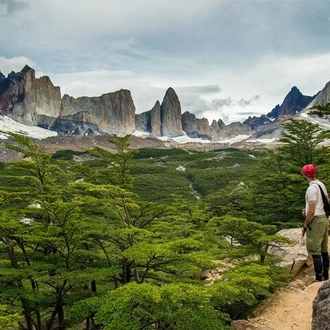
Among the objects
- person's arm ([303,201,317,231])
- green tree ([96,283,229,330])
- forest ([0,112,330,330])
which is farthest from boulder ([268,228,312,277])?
green tree ([96,283,229,330])

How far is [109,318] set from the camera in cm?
804

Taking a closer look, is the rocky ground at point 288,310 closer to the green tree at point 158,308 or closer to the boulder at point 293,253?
the boulder at point 293,253

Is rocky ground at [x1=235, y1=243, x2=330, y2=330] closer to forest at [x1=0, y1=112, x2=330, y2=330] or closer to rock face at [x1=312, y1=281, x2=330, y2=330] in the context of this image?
forest at [x1=0, y1=112, x2=330, y2=330]

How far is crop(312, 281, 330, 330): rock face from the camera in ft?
22.0

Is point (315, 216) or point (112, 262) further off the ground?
point (315, 216)

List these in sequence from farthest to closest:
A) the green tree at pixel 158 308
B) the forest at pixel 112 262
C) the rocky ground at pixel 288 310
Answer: the rocky ground at pixel 288 310, the forest at pixel 112 262, the green tree at pixel 158 308

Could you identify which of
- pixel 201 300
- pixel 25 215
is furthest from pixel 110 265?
pixel 201 300

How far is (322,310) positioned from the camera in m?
6.86

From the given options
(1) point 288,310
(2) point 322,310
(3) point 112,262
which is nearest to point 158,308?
(2) point 322,310

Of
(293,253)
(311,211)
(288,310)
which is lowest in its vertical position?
(288,310)

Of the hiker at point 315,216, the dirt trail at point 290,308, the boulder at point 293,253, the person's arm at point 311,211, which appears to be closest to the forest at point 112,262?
the dirt trail at point 290,308

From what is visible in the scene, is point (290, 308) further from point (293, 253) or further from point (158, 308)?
point (293, 253)

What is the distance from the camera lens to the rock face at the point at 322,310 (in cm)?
671

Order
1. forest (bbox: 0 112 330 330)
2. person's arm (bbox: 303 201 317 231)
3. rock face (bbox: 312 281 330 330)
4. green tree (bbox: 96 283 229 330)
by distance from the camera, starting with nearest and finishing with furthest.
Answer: rock face (bbox: 312 281 330 330), green tree (bbox: 96 283 229 330), forest (bbox: 0 112 330 330), person's arm (bbox: 303 201 317 231)
